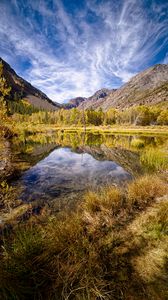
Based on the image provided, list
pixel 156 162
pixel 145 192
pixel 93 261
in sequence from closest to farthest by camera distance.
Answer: pixel 93 261 < pixel 145 192 < pixel 156 162

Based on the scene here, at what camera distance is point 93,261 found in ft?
10.7

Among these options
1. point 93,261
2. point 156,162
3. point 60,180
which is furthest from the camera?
point 156,162

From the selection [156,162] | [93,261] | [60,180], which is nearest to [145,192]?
[93,261]

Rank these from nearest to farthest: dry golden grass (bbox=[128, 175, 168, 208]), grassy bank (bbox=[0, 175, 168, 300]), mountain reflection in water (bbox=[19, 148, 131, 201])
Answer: grassy bank (bbox=[0, 175, 168, 300])
dry golden grass (bbox=[128, 175, 168, 208])
mountain reflection in water (bbox=[19, 148, 131, 201])

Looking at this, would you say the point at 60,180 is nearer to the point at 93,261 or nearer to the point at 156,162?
the point at 156,162

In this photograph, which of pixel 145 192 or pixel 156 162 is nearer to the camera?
pixel 145 192

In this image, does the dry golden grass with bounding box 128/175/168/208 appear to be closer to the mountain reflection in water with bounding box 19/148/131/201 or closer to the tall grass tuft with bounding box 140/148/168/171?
the mountain reflection in water with bounding box 19/148/131/201

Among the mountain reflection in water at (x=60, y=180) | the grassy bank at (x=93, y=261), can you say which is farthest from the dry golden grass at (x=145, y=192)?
the mountain reflection in water at (x=60, y=180)

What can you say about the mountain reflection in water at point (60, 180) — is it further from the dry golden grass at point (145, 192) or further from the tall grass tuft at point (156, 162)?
the dry golden grass at point (145, 192)

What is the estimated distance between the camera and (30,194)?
30.1ft

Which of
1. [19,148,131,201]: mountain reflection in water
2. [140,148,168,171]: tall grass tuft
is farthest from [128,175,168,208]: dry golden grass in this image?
[140,148,168,171]: tall grass tuft

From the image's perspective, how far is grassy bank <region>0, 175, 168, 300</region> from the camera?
2686 millimetres

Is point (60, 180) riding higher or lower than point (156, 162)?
lower

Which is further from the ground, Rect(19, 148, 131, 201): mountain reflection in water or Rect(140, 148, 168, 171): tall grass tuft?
Rect(140, 148, 168, 171): tall grass tuft
